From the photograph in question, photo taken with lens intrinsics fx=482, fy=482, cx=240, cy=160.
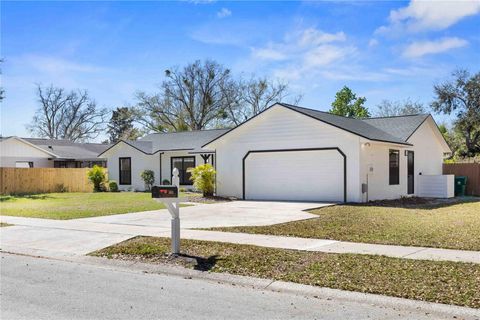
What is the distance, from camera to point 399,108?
2191 inches

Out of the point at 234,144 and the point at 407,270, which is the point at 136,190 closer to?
the point at 234,144

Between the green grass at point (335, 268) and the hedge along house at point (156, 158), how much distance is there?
20.0 meters

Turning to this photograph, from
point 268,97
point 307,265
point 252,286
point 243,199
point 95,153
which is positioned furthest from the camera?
point 268,97

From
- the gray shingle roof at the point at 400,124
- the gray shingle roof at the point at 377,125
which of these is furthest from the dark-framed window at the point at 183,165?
the gray shingle roof at the point at 400,124

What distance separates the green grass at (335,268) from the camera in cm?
641

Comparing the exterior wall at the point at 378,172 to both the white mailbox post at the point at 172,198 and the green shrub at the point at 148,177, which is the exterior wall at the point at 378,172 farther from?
the green shrub at the point at 148,177

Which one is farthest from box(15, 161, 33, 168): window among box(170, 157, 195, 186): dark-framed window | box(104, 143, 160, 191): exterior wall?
box(170, 157, 195, 186): dark-framed window

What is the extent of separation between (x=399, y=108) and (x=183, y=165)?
33789 mm

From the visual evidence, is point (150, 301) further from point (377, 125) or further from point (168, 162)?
point (168, 162)

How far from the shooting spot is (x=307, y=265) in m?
7.95

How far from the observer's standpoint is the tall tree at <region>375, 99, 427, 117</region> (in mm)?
53969

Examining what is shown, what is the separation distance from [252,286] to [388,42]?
13003 millimetres

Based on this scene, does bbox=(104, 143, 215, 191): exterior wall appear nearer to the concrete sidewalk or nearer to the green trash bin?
the green trash bin

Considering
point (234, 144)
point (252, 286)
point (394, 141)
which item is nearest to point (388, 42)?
point (394, 141)
